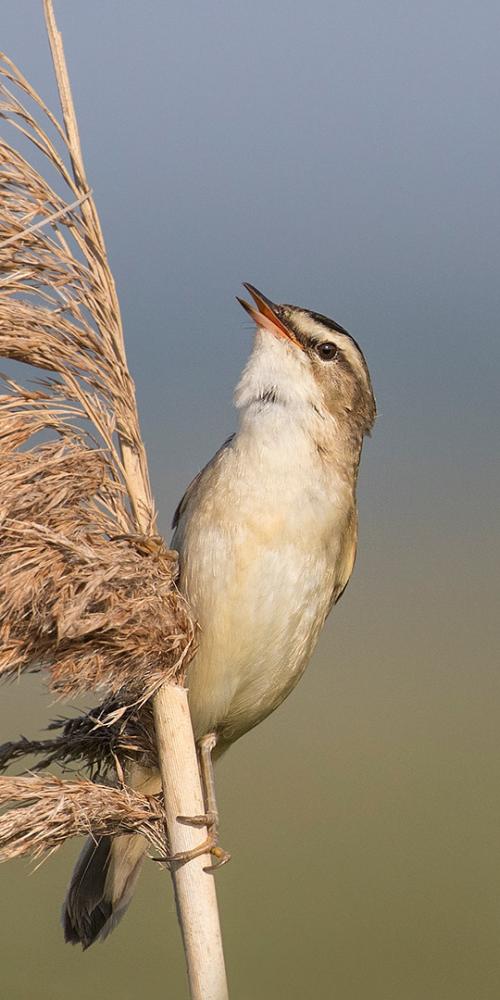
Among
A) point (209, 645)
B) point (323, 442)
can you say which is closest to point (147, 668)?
point (209, 645)

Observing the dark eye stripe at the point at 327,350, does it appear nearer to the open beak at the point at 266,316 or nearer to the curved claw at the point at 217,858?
the open beak at the point at 266,316

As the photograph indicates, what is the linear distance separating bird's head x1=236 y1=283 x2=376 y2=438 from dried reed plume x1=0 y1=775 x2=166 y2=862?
1208 millimetres

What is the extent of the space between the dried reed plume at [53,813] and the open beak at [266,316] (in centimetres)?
147

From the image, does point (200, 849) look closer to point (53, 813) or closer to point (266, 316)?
point (53, 813)

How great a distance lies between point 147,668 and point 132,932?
587 cm

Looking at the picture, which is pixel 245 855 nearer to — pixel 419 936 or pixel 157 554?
pixel 419 936

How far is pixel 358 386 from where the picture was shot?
3.43 metres

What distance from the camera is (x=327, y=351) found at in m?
3.35

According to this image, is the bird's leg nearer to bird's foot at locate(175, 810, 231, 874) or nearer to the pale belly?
bird's foot at locate(175, 810, 231, 874)

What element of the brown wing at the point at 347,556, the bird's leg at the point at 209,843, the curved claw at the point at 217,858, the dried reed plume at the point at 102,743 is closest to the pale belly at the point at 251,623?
the brown wing at the point at 347,556

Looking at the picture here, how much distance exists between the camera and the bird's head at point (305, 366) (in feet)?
10.3

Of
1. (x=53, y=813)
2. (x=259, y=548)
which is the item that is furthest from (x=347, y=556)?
(x=53, y=813)

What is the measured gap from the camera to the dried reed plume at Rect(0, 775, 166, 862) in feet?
6.95

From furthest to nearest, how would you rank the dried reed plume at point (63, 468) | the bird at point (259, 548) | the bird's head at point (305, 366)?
the bird's head at point (305, 366), the bird at point (259, 548), the dried reed plume at point (63, 468)
